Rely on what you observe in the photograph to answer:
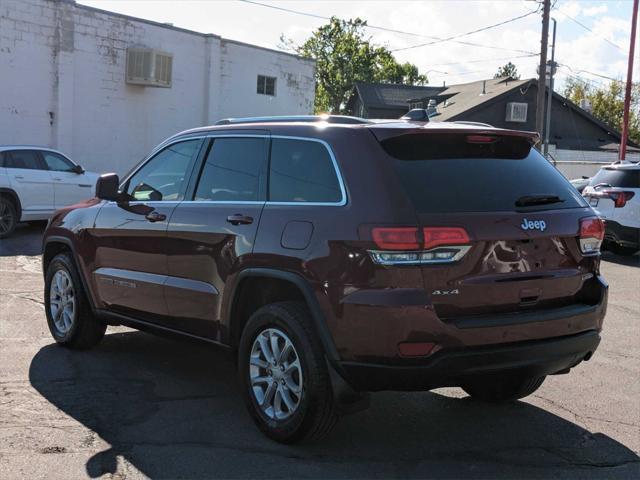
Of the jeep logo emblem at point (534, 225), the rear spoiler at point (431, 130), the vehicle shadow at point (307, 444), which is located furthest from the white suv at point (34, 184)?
the jeep logo emblem at point (534, 225)

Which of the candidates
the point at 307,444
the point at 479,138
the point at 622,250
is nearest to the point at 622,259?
the point at 622,250

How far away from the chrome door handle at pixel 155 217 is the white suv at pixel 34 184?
8.47 m

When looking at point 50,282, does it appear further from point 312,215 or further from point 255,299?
point 312,215

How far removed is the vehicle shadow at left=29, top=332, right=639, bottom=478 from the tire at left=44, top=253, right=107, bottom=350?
0.42 metres

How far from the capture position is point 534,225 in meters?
3.96

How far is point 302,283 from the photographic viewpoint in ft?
12.7

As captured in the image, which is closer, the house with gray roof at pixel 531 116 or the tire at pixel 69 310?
the tire at pixel 69 310

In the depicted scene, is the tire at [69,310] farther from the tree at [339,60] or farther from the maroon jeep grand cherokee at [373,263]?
the tree at [339,60]

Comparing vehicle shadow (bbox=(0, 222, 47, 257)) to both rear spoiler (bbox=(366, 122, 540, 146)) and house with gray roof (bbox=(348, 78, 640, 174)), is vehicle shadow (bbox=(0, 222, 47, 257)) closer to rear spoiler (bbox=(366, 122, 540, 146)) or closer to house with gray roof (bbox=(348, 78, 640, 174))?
rear spoiler (bbox=(366, 122, 540, 146))

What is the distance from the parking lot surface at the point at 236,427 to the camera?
388cm

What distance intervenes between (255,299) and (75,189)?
1088 cm

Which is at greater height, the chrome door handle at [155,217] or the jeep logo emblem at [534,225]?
the jeep logo emblem at [534,225]

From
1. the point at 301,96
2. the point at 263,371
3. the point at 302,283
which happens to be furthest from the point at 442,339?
the point at 301,96

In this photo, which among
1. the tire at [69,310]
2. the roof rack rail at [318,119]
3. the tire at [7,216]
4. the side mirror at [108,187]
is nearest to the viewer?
the roof rack rail at [318,119]
